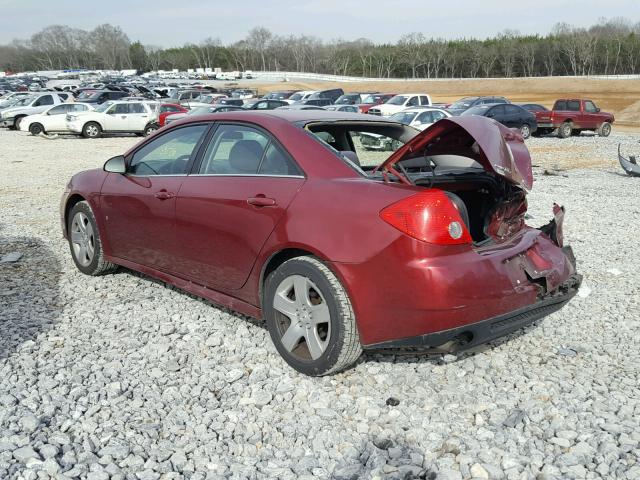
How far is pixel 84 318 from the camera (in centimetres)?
480

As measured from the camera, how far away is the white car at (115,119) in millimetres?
25859

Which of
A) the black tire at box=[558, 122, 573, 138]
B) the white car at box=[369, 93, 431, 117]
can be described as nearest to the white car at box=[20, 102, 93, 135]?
the white car at box=[369, 93, 431, 117]

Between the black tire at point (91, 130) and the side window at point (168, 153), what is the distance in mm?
22467

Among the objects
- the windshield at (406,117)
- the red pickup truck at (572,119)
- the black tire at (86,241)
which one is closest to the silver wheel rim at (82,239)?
the black tire at (86,241)

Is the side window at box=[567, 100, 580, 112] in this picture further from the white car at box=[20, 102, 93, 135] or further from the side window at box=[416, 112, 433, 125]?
the white car at box=[20, 102, 93, 135]

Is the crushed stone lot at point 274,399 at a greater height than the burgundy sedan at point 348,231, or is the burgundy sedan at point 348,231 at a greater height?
the burgundy sedan at point 348,231

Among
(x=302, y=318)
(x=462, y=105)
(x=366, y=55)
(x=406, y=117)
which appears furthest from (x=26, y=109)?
(x=366, y=55)

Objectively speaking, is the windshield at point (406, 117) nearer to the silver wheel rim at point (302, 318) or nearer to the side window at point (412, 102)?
the side window at point (412, 102)

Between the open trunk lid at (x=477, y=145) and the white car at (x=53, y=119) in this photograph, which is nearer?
the open trunk lid at (x=477, y=145)

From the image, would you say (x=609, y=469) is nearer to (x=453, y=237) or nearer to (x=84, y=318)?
(x=453, y=237)

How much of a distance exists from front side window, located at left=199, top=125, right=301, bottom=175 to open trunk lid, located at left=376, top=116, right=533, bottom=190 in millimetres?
646

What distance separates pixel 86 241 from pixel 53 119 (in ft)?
75.2

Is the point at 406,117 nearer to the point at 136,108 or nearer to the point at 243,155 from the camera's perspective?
the point at 136,108

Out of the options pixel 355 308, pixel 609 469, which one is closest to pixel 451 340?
pixel 355 308
